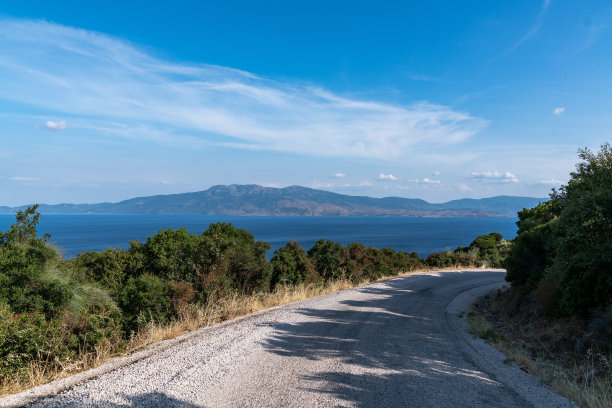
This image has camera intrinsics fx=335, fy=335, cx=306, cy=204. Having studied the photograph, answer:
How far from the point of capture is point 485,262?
3591cm

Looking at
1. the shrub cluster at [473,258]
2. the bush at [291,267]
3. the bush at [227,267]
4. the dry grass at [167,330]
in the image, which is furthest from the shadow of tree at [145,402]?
the shrub cluster at [473,258]

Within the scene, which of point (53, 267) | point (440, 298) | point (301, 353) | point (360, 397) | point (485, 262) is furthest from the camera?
point (485, 262)

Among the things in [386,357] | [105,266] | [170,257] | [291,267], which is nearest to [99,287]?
[105,266]

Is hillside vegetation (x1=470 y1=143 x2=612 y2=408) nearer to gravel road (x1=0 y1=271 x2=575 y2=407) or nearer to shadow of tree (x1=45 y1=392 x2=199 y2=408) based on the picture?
gravel road (x1=0 y1=271 x2=575 y2=407)

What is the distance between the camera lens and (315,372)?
6.20 metres

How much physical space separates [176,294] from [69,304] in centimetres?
287

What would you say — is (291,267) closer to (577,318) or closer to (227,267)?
(227,267)

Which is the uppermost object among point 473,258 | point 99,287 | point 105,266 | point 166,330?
point 105,266

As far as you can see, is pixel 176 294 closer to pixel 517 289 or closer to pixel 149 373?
pixel 149 373

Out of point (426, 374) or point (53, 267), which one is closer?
point (426, 374)

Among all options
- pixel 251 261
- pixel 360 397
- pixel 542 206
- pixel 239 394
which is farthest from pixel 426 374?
pixel 542 206

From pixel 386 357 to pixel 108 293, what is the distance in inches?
292

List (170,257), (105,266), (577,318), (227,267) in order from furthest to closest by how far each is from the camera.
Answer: (227,267), (170,257), (105,266), (577,318)

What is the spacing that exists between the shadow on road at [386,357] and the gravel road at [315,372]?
0.08ft
